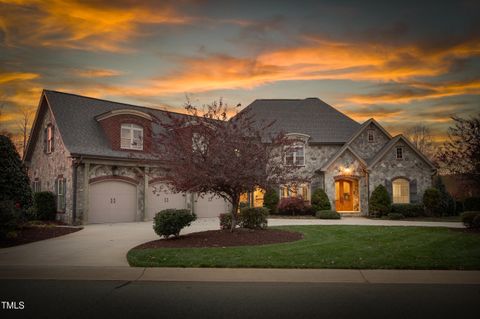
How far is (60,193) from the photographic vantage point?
22094mm

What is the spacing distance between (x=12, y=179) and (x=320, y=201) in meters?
19.1

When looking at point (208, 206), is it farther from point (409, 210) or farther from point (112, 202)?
point (409, 210)

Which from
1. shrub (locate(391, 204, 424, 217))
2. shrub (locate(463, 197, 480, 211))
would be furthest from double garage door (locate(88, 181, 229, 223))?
shrub (locate(463, 197, 480, 211))

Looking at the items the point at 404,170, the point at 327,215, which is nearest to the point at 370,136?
the point at 404,170

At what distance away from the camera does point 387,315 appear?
571cm

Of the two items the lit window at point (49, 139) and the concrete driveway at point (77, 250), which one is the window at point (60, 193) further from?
the concrete driveway at point (77, 250)

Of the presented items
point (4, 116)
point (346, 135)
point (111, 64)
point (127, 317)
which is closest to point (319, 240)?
point (127, 317)

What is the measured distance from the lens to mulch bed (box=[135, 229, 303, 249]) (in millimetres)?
12250

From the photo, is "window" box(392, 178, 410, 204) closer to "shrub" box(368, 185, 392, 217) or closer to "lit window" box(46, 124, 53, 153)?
"shrub" box(368, 185, 392, 217)

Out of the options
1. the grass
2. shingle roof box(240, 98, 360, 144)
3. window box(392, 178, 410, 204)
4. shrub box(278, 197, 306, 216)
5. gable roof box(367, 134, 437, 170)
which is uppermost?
shingle roof box(240, 98, 360, 144)

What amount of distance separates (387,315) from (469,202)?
26295 mm

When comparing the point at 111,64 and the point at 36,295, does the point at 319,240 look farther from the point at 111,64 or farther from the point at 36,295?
the point at 111,64

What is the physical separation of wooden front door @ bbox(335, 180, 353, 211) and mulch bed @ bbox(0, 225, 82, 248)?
19410 mm

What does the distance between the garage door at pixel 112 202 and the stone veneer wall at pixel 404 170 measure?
17.1 m
